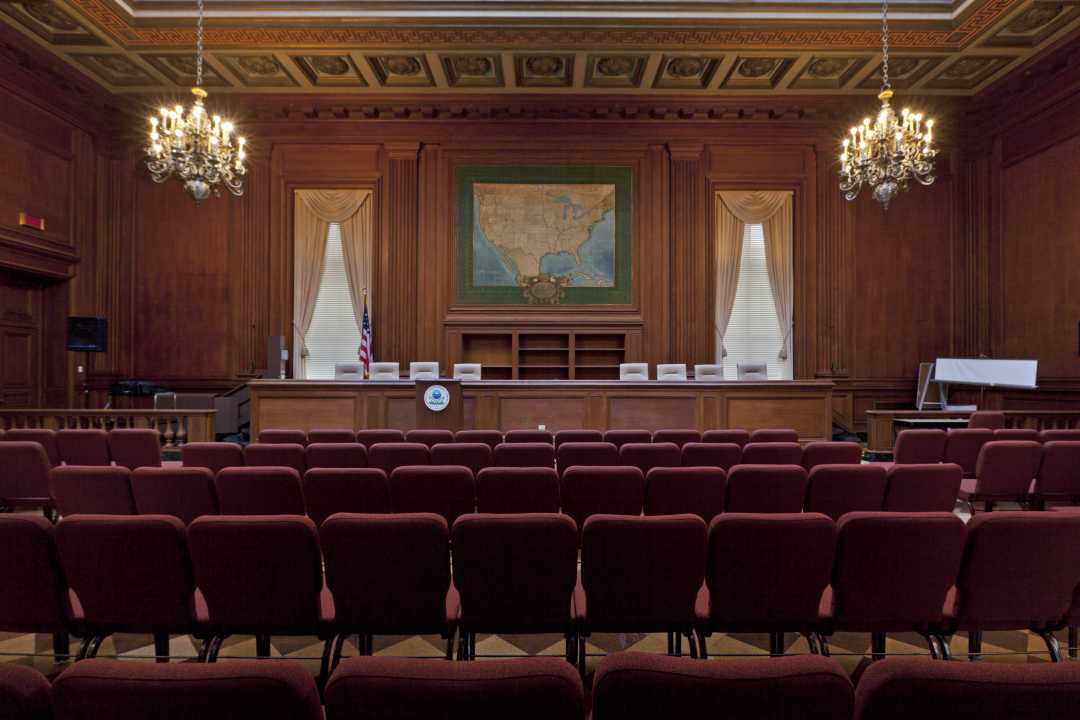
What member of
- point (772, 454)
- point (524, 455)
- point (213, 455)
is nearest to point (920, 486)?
point (772, 454)

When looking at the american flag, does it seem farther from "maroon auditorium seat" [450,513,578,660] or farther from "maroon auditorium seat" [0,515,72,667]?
"maroon auditorium seat" [450,513,578,660]

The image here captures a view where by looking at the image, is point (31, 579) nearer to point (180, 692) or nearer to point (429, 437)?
point (180, 692)

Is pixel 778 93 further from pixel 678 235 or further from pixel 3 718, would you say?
pixel 3 718

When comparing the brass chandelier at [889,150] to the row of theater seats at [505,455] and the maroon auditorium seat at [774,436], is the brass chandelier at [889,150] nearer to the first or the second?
the maroon auditorium seat at [774,436]

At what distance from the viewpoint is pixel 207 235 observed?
9398mm

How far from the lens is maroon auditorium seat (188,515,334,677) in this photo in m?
1.86

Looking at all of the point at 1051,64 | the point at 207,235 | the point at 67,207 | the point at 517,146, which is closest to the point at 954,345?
the point at 1051,64

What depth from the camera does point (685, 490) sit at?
290cm

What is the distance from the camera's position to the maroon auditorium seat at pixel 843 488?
2961 mm

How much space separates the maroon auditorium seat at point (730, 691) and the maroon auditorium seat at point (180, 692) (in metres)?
Result: 0.50

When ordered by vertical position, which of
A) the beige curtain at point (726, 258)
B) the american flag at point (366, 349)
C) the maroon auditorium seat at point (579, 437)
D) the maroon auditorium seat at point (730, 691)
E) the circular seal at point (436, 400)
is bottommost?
the maroon auditorium seat at point (579, 437)

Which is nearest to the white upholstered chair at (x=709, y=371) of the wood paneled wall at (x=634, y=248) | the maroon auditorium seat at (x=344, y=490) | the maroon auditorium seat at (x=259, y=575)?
the wood paneled wall at (x=634, y=248)

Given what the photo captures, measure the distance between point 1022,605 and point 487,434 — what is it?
335cm

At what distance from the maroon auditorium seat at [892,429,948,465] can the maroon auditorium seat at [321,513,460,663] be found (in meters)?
3.91
